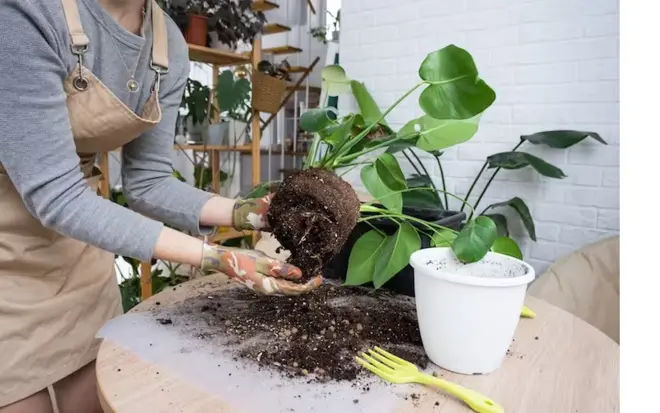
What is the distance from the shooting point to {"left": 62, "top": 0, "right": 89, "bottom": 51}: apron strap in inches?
30.4

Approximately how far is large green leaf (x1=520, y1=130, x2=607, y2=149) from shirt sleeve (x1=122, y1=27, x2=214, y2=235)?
114 cm

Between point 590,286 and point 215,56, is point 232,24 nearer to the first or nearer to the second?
point 215,56

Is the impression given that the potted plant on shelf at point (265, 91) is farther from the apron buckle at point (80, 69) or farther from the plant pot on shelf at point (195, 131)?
the apron buckle at point (80, 69)

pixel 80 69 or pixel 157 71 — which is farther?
pixel 157 71

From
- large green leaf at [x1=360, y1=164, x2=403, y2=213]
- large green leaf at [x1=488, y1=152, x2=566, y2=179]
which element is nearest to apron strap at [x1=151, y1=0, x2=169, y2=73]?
large green leaf at [x1=360, y1=164, x2=403, y2=213]

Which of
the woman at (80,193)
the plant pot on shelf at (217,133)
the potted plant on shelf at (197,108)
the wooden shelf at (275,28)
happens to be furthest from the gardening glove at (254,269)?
the wooden shelf at (275,28)

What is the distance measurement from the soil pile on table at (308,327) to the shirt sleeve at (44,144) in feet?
0.59

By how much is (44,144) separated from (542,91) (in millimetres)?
1595

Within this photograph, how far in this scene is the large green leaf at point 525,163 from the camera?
62.7 inches

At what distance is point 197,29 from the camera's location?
2.12 m

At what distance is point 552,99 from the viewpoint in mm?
1734

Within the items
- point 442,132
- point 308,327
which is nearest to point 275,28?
point 442,132
